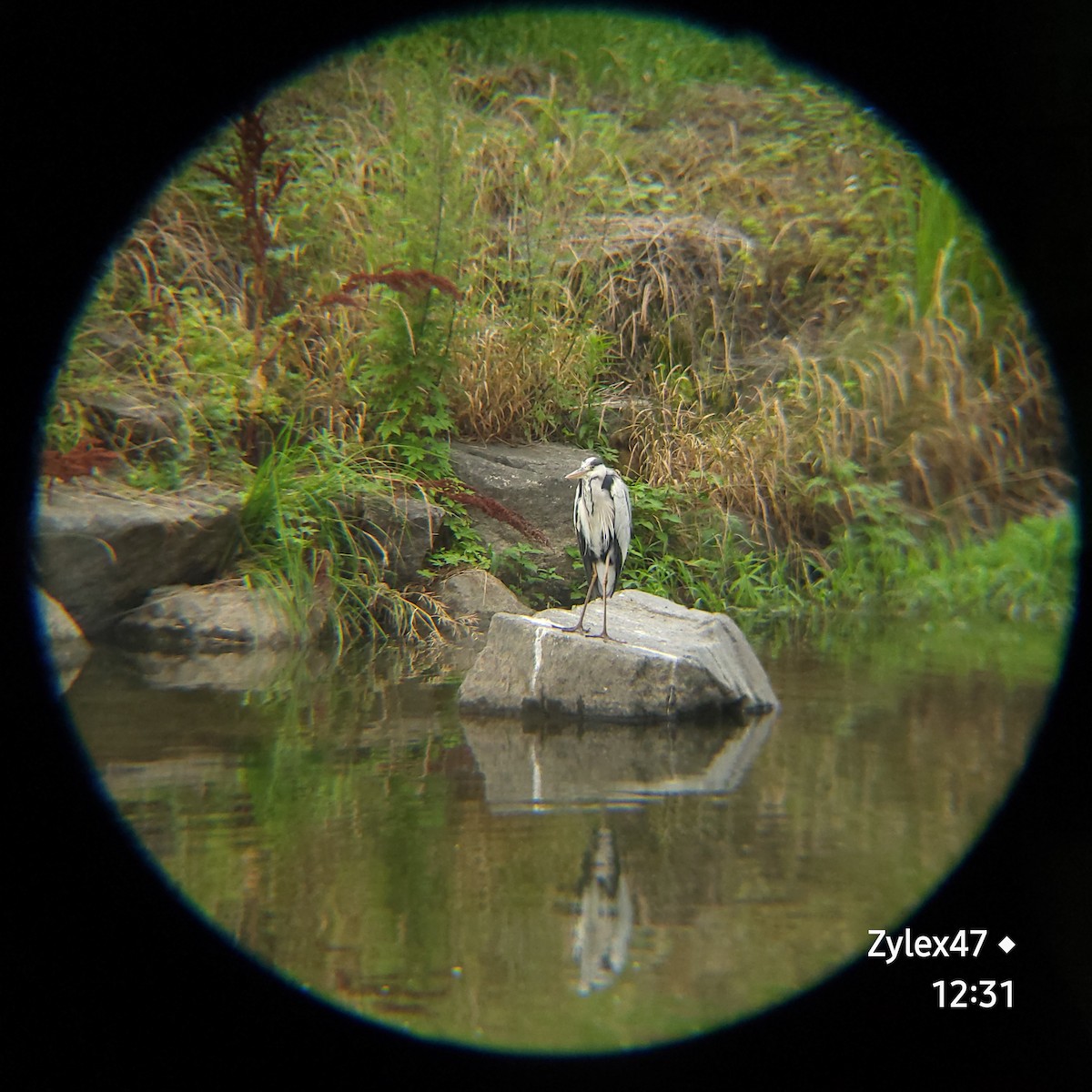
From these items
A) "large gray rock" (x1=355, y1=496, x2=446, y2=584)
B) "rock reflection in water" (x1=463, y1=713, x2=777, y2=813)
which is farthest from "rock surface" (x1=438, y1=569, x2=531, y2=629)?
"rock reflection in water" (x1=463, y1=713, x2=777, y2=813)

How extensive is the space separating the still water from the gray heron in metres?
0.76

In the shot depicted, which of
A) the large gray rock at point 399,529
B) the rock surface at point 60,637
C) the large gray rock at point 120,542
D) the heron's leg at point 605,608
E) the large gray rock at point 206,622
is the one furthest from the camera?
the large gray rock at point 399,529

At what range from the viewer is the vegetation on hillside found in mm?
7676

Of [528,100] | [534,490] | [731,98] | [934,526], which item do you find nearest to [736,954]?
[534,490]

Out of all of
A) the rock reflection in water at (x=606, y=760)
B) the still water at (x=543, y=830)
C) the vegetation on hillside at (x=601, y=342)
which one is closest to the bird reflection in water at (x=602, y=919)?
the still water at (x=543, y=830)

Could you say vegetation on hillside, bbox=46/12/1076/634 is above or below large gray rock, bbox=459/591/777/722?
above

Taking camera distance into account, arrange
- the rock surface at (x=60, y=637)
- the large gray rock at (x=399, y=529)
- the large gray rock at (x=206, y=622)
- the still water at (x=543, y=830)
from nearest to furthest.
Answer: the still water at (x=543, y=830)
the rock surface at (x=60, y=637)
the large gray rock at (x=206, y=622)
the large gray rock at (x=399, y=529)

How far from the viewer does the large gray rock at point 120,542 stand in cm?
630

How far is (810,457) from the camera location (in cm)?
881

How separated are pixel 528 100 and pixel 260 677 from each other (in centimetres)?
744

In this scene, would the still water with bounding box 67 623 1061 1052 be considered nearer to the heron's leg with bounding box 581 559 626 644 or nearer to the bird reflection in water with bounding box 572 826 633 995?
the bird reflection in water with bounding box 572 826 633 995

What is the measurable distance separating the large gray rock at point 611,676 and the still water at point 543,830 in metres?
0.13

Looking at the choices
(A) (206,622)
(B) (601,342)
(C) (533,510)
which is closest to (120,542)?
(A) (206,622)

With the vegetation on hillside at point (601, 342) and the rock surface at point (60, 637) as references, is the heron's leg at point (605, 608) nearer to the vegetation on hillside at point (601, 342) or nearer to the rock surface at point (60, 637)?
the vegetation on hillside at point (601, 342)
